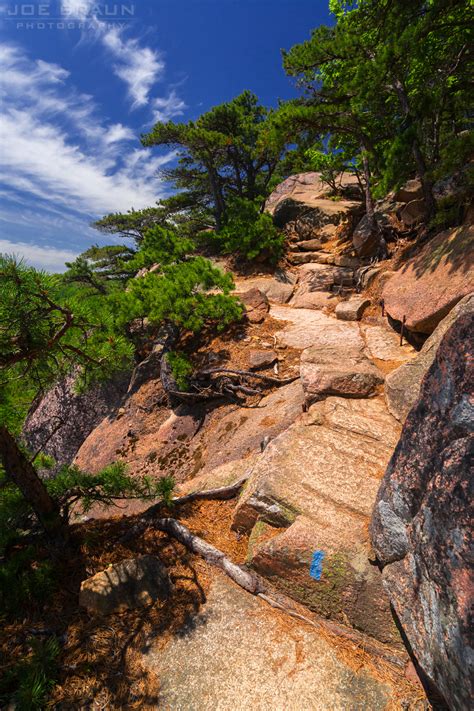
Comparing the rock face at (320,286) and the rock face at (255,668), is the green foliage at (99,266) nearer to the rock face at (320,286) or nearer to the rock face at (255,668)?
the rock face at (320,286)

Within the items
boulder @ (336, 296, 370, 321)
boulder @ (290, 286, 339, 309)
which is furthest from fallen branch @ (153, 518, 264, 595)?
boulder @ (290, 286, 339, 309)

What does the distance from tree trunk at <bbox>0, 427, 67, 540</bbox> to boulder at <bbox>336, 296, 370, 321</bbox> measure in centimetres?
862

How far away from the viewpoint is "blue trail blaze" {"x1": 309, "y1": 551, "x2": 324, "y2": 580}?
3.14 meters

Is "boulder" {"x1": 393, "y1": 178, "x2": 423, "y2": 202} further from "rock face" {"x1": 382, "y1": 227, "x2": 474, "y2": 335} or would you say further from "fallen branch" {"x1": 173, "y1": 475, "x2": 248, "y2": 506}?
"fallen branch" {"x1": 173, "y1": 475, "x2": 248, "y2": 506}

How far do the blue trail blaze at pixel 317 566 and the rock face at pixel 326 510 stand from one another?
0.08 ft

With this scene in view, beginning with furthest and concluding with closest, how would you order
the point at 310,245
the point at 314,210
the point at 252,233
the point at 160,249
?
1. the point at 314,210
2. the point at 310,245
3. the point at 252,233
4. the point at 160,249

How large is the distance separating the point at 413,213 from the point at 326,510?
11068 millimetres

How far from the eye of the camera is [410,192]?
1174 cm

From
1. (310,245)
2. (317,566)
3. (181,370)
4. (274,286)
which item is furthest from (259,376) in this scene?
(310,245)

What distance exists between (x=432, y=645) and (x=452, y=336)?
7.30 ft

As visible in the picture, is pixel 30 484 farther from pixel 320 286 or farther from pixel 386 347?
pixel 320 286

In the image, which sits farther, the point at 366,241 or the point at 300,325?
the point at 366,241

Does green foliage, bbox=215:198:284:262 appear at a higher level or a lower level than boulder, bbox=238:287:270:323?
higher

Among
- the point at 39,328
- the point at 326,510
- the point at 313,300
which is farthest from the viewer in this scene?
the point at 313,300
